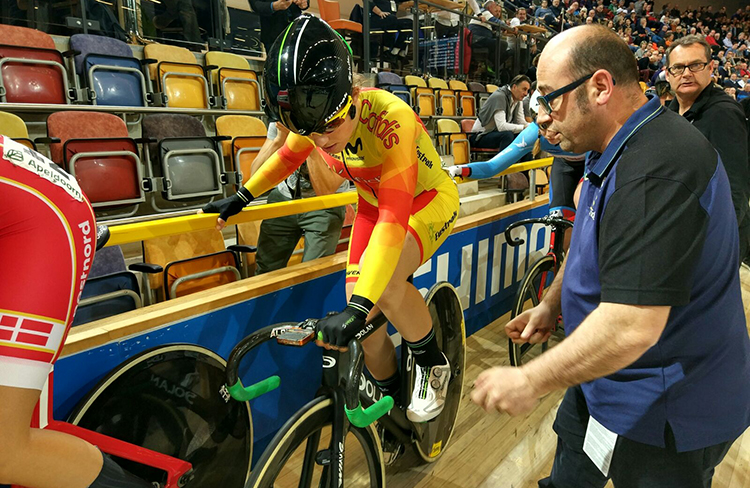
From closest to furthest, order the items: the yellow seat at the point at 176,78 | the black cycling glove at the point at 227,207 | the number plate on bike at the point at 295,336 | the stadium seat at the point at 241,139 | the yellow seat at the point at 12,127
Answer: the number plate on bike at the point at 295,336 < the black cycling glove at the point at 227,207 < the yellow seat at the point at 12,127 < the stadium seat at the point at 241,139 < the yellow seat at the point at 176,78

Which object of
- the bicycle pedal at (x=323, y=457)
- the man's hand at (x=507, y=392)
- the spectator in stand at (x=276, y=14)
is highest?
the spectator in stand at (x=276, y=14)

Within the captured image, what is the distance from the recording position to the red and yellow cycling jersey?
1476 mm

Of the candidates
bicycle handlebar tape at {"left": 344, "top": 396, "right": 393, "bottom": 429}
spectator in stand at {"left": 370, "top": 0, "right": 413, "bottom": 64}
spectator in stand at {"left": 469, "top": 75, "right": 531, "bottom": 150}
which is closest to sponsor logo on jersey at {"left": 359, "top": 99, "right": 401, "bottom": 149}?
bicycle handlebar tape at {"left": 344, "top": 396, "right": 393, "bottom": 429}

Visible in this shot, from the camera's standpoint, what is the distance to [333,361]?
1395 millimetres

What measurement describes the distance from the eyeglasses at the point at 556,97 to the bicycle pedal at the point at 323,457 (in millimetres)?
1101

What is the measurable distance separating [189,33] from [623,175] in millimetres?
5453

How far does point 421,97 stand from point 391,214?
6.32 m

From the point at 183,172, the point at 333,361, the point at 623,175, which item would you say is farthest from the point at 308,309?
the point at 183,172

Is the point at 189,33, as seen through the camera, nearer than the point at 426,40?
Yes

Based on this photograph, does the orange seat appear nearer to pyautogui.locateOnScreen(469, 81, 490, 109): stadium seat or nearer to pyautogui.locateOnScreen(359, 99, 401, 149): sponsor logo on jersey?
pyautogui.locateOnScreen(359, 99, 401, 149): sponsor logo on jersey

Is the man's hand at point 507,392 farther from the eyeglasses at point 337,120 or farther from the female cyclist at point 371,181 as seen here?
the eyeglasses at point 337,120

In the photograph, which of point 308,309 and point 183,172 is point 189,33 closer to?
point 183,172

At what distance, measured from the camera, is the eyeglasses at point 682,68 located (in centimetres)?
288

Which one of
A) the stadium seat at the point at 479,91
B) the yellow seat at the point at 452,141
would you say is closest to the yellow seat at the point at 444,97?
the yellow seat at the point at 452,141
